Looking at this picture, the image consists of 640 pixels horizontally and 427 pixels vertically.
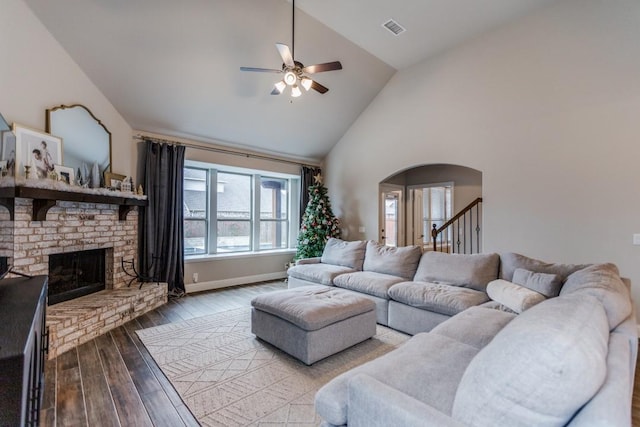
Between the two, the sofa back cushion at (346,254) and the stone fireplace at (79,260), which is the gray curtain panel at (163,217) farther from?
the sofa back cushion at (346,254)

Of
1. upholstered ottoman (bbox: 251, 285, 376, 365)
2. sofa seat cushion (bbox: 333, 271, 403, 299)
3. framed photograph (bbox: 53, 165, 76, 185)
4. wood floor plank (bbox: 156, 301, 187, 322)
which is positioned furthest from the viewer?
wood floor plank (bbox: 156, 301, 187, 322)

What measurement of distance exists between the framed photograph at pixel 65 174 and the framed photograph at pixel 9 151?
0.50m

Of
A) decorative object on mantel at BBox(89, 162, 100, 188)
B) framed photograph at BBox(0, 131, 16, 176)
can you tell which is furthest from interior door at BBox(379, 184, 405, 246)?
framed photograph at BBox(0, 131, 16, 176)

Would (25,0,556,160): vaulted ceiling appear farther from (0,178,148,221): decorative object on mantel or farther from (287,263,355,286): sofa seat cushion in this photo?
(287,263,355,286): sofa seat cushion

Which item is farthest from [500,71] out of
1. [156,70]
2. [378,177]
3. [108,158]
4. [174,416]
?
[108,158]

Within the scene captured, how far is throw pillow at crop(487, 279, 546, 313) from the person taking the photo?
2471 millimetres

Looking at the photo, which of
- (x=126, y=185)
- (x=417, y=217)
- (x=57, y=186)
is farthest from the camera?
(x=417, y=217)

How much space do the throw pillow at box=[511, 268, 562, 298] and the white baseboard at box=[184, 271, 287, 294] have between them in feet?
14.9

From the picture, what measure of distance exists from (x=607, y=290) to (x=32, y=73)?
17.1 feet

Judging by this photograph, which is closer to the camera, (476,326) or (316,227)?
(476,326)

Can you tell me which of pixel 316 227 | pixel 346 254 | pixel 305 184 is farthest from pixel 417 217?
pixel 346 254

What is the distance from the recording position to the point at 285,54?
10.2 ft

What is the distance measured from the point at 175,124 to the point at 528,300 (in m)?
5.10

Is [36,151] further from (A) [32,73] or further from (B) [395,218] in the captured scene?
(B) [395,218]
